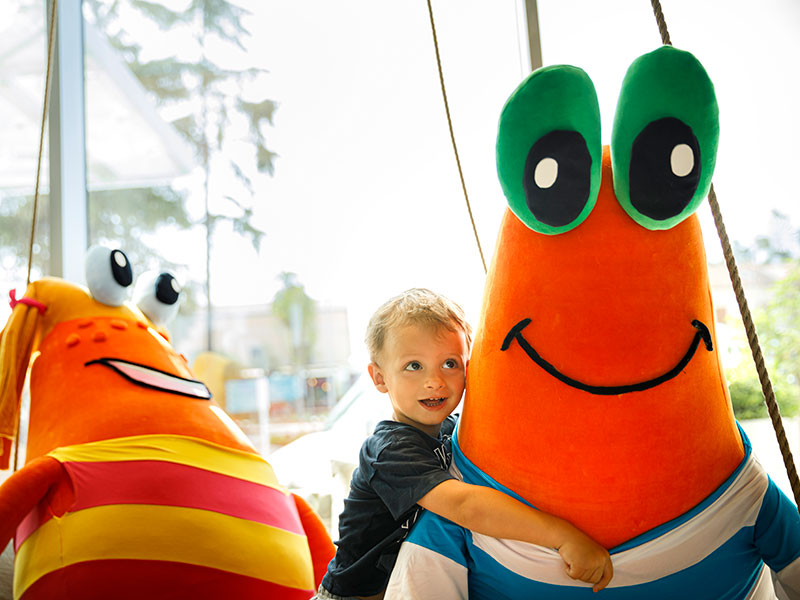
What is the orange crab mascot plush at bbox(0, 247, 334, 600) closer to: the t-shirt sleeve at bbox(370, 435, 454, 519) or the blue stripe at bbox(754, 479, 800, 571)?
the t-shirt sleeve at bbox(370, 435, 454, 519)

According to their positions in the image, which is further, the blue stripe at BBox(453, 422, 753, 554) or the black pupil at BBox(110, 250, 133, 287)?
the black pupil at BBox(110, 250, 133, 287)

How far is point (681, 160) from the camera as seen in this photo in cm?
59

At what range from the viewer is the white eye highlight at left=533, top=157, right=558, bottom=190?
599 millimetres

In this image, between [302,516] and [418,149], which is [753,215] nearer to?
[418,149]

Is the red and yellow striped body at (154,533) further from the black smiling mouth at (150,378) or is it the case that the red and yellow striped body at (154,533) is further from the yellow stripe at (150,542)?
the black smiling mouth at (150,378)

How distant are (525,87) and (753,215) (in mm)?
1452

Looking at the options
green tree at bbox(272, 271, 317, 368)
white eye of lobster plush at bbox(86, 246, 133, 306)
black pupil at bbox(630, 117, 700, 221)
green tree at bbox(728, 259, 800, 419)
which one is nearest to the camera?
black pupil at bbox(630, 117, 700, 221)

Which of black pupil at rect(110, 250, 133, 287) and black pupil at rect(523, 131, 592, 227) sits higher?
black pupil at rect(110, 250, 133, 287)

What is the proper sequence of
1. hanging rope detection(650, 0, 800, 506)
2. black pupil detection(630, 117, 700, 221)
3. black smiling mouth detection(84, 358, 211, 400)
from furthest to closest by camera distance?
black smiling mouth detection(84, 358, 211, 400) < hanging rope detection(650, 0, 800, 506) < black pupil detection(630, 117, 700, 221)

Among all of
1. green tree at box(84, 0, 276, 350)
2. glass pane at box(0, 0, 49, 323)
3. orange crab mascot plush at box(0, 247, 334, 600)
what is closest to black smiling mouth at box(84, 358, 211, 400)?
orange crab mascot plush at box(0, 247, 334, 600)

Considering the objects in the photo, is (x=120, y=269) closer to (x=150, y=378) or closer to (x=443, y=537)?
(x=150, y=378)

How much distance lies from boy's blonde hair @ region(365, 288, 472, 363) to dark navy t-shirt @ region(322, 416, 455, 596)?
0.12 metres

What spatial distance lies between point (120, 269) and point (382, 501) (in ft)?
2.25

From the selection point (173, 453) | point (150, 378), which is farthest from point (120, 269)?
point (173, 453)
